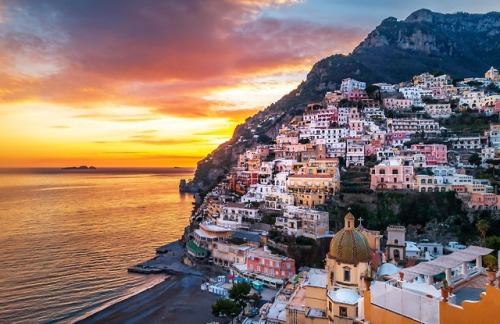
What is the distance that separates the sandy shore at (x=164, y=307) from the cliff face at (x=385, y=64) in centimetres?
7438

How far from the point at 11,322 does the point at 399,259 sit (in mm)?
39251

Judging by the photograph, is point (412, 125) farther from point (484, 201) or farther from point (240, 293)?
point (240, 293)

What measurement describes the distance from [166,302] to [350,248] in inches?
961

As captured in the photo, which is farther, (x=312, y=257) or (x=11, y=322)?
(x=312, y=257)

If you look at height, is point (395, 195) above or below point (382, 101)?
below

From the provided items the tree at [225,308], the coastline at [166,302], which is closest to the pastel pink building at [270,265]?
the coastline at [166,302]

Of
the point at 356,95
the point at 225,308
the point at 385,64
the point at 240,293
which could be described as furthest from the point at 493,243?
the point at 385,64

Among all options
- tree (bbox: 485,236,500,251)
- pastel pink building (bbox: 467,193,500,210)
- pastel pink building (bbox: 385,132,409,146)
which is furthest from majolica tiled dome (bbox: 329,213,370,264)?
pastel pink building (bbox: 385,132,409,146)

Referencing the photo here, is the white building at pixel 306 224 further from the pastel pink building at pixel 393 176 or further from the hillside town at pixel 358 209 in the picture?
the pastel pink building at pixel 393 176

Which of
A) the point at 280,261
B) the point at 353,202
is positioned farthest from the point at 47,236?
the point at 353,202

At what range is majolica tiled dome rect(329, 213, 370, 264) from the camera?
80.1 feet

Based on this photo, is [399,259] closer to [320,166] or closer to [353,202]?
[353,202]

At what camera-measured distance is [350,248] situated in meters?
24.7

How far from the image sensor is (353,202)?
56.0m
